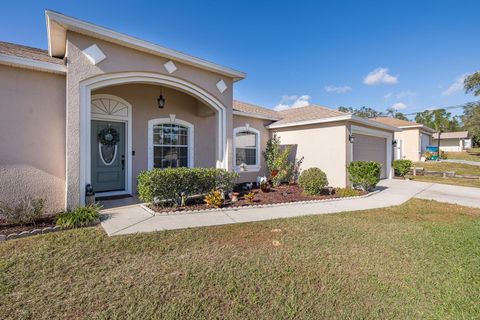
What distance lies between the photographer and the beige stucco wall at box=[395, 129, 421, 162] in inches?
880

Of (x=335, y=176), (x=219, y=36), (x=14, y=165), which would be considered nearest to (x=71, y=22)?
(x=14, y=165)

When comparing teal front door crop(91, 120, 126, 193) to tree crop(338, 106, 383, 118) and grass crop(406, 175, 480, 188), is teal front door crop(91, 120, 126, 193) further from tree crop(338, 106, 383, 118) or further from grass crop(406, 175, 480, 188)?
tree crop(338, 106, 383, 118)

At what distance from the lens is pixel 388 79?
3391 cm

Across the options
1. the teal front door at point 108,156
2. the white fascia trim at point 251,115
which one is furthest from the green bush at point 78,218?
the white fascia trim at point 251,115

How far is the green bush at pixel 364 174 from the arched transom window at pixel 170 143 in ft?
22.4

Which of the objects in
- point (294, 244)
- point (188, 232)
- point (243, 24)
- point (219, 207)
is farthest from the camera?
point (243, 24)

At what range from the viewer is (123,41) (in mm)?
5926

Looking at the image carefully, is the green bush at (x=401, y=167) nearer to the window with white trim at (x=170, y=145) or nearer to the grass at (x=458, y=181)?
the grass at (x=458, y=181)

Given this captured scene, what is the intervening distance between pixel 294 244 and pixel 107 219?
4.29 metres

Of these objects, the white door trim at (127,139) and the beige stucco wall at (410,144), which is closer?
the white door trim at (127,139)

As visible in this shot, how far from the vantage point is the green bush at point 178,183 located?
6102 millimetres

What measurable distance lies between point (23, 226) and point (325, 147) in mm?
10226

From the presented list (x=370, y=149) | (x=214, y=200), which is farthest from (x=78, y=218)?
(x=370, y=149)

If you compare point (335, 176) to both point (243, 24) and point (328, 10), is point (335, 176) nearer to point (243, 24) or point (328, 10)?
point (328, 10)
